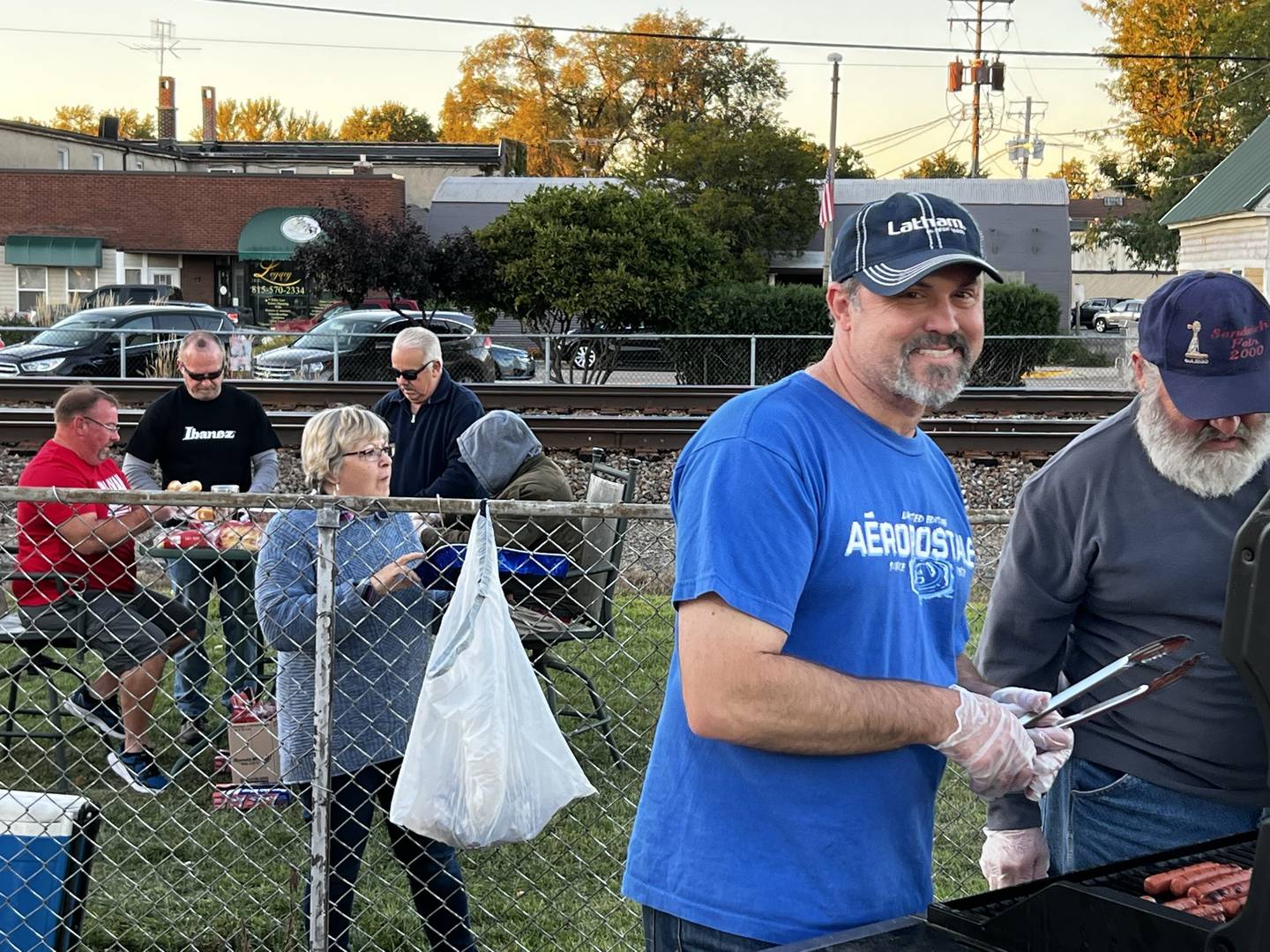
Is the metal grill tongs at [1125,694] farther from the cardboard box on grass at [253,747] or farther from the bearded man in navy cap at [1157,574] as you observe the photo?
the cardboard box on grass at [253,747]

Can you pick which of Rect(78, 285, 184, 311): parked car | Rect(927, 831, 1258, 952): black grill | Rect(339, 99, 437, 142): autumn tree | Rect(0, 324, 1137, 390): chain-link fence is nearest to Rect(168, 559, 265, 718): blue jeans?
Rect(927, 831, 1258, 952): black grill

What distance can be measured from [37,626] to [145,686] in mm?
539

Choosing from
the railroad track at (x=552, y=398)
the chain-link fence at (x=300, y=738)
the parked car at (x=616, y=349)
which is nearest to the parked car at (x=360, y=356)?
the parked car at (x=616, y=349)

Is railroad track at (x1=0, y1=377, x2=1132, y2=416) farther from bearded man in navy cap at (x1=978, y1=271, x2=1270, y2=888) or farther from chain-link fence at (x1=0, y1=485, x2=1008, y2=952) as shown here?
bearded man in navy cap at (x1=978, y1=271, x2=1270, y2=888)

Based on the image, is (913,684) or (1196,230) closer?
(913,684)

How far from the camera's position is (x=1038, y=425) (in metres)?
15.0

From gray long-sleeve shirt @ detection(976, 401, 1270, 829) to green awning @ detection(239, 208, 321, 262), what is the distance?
37.3m

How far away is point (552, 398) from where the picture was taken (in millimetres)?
17172

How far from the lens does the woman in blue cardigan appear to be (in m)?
3.98

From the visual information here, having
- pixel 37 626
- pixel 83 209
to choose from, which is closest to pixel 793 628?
pixel 37 626

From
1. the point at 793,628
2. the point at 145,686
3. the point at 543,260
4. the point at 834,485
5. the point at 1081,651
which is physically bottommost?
the point at 145,686

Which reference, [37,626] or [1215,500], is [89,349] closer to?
[37,626]

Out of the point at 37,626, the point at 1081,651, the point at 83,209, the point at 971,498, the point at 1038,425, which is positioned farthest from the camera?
the point at 83,209

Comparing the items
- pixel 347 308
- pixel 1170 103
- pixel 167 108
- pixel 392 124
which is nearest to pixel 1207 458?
pixel 347 308
